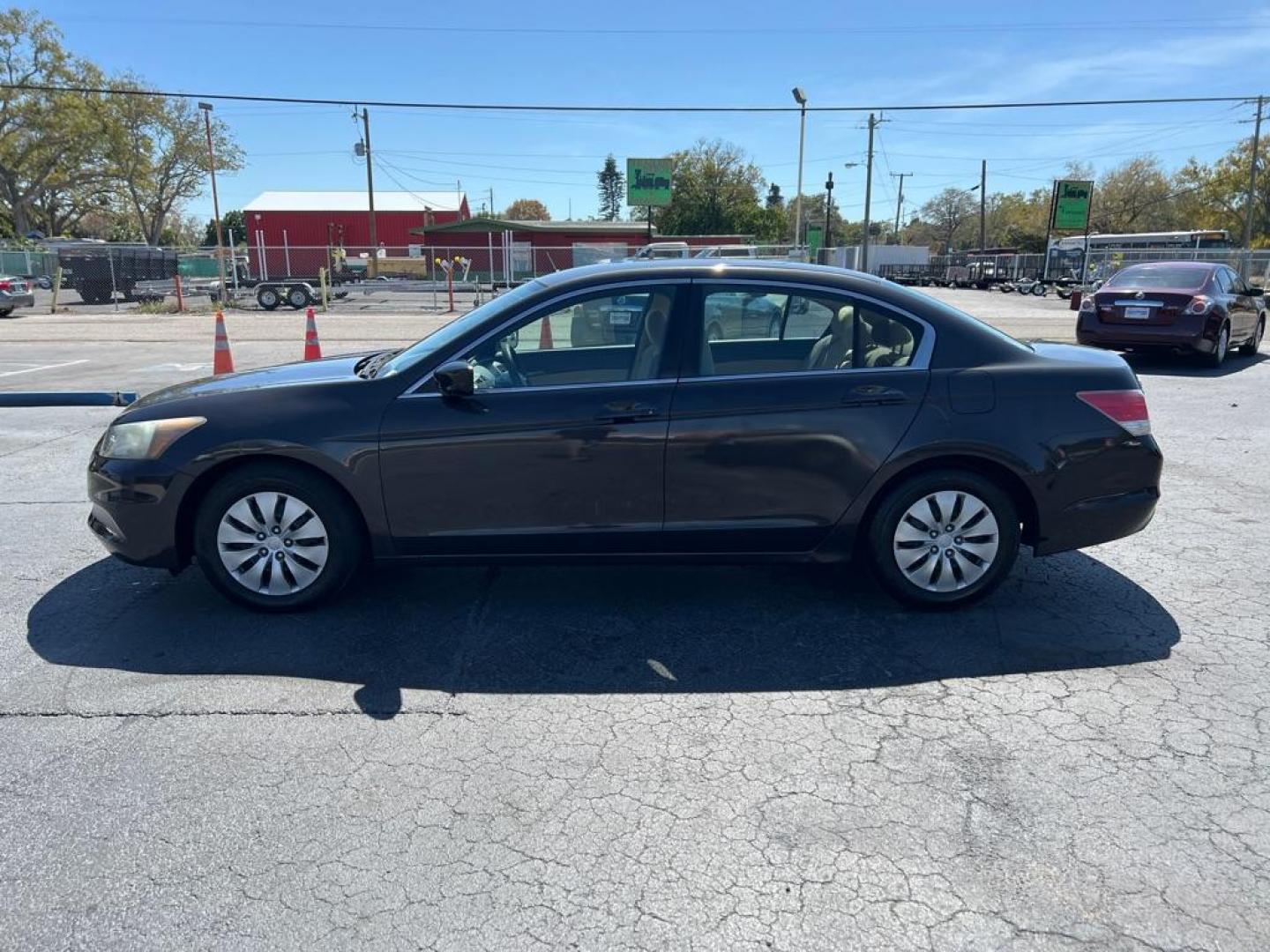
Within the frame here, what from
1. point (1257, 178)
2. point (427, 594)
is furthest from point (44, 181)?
point (1257, 178)

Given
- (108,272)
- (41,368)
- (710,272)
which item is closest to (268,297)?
(108,272)

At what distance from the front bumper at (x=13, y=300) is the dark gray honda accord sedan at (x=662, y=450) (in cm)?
2586

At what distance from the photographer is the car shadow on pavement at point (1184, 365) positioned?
12367mm

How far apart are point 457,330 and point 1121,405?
3148 mm

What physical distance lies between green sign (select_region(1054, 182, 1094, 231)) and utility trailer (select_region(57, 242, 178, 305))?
3765 cm

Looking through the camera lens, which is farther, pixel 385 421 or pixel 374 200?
pixel 374 200

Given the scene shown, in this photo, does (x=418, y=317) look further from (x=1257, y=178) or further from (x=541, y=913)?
(x=1257, y=178)

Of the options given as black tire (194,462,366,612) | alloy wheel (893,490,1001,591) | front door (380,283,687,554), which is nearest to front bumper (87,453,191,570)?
black tire (194,462,366,612)

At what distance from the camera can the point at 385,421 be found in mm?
4012

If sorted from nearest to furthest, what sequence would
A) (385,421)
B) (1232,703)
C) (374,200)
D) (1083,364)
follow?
(1232,703), (385,421), (1083,364), (374,200)

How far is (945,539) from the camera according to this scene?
4.18 metres

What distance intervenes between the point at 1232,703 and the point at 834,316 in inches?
88.8

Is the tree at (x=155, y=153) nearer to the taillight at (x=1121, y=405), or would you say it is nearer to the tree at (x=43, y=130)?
the tree at (x=43, y=130)

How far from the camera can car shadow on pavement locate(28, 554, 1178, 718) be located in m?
3.72
